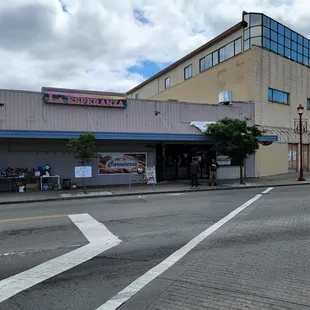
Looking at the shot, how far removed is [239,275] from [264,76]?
2267 centimetres

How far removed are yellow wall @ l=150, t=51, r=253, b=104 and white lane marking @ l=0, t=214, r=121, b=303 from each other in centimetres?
2000

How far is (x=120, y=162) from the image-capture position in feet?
65.6

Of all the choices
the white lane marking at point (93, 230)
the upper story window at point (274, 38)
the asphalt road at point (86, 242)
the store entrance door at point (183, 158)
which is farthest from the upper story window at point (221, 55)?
the white lane marking at point (93, 230)

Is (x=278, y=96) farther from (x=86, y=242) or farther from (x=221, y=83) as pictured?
(x=86, y=242)

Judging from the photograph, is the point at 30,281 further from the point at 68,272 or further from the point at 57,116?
the point at 57,116

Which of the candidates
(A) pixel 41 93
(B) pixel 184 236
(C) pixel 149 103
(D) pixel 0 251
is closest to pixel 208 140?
(C) pixel 149 103

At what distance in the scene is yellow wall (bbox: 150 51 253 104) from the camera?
24.5 metres

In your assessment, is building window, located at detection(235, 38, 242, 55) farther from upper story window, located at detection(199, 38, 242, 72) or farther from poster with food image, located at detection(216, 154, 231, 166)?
poster with food image, located at detection(216, 154, 231, 166)

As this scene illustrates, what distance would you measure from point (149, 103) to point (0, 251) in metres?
15.4

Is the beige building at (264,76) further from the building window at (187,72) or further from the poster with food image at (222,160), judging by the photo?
the poster with food image at (222,160)

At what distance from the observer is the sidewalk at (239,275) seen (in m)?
3.79

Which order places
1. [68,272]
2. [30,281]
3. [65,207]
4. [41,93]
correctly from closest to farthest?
1. [30,281]
2. [68,272]
3. [65,207]
4. [41,93]

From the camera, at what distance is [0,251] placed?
19.7ft

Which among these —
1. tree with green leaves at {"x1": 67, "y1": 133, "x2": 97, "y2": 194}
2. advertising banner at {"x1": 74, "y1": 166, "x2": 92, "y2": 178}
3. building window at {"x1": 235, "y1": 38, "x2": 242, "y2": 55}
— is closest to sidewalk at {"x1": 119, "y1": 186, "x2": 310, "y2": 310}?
tree with green leaves at {"x1": 67, "y1": 133, "x2": 97, "y2": 194}
